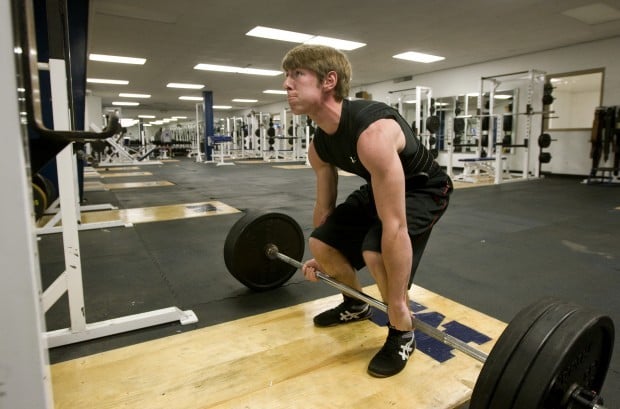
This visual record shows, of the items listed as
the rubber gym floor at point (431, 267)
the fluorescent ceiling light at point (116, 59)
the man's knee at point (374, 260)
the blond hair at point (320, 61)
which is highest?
the fluorescent ceiling light at point (116, 59)

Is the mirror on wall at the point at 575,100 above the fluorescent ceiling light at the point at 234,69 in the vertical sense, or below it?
below

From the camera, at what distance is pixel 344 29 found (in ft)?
18.7

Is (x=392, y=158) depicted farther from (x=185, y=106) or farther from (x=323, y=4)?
(x=185, y=106)

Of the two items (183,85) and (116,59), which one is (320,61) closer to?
(116,59)

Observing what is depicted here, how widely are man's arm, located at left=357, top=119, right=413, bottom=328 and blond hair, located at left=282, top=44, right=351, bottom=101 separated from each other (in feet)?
0.63

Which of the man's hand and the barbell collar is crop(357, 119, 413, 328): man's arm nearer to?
the barbell collar

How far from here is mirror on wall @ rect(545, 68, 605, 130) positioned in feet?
27.1

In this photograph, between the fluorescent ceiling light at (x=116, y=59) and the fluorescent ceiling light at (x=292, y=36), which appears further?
the fluorescent ceiling light at (x=116, y=59)

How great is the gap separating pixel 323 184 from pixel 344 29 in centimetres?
489

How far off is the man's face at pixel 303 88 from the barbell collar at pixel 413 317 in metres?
0.58

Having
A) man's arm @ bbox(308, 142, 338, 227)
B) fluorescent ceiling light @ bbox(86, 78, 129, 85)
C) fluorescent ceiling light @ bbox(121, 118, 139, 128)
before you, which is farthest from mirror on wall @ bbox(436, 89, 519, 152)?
fluorescent ceiling light @ bbox(121, 118, 139, 128)

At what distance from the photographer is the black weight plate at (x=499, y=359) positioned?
0.75m

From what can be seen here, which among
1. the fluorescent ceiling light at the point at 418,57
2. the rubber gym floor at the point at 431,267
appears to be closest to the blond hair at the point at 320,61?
the rubber gym floor at the point at 431,267

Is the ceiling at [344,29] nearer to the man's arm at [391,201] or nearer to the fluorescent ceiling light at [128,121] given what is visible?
the man's arm at [391,201]
